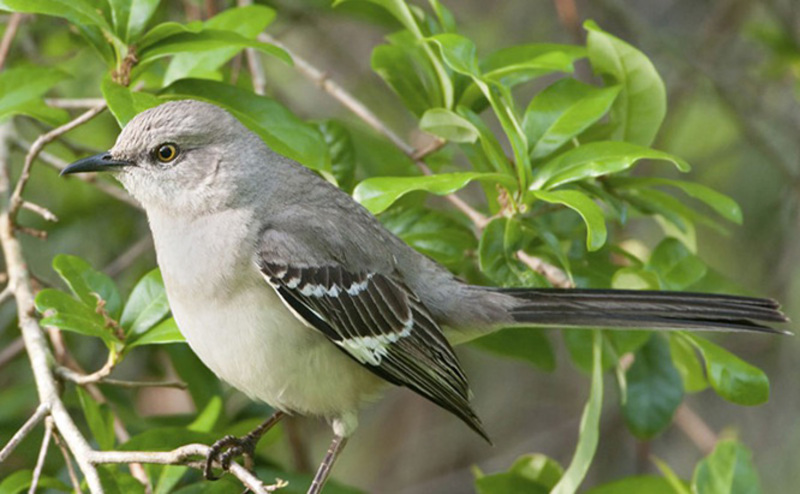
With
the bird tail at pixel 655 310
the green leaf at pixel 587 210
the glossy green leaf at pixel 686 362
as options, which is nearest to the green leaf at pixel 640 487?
the glossy green leaf at pixel 686 362

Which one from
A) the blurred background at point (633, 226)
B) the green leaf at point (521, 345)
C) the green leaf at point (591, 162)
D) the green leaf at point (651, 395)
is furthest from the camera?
the blurred background at point (633, 226)

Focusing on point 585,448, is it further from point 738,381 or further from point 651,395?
point 651,395

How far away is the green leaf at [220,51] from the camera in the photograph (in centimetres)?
302

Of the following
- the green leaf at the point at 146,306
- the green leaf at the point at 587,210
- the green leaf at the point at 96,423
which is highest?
the green leaf at the point at 587,210

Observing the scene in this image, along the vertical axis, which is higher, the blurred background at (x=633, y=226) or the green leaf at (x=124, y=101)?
the green leaf at (x=124, y=101)

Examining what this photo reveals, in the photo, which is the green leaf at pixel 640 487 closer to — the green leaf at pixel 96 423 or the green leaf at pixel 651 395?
the green leaf at pixel 651 395

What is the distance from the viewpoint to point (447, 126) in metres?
3.10

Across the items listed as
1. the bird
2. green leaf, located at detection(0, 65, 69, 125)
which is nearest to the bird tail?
the bird

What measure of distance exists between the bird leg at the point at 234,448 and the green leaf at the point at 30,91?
3.49 ft

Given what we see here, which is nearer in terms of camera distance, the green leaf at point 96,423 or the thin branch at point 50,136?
the thin branch at point 50,136

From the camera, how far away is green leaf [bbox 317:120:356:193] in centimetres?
333

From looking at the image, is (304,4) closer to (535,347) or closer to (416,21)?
(416,21)

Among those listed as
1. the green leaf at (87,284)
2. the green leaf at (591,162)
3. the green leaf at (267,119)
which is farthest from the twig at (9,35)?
the green leaf at (591,162)

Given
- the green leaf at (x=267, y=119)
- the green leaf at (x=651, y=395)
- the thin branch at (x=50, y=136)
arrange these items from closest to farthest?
1. the thin branch at (x=50, y=136)
2. the green leaf at (x=267, y=119)
3. the green leaf at (x=651, y=395)
